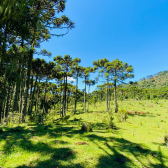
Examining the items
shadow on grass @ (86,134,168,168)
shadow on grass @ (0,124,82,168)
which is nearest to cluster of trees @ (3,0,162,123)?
shadow on grass @ (0,124,82,168)

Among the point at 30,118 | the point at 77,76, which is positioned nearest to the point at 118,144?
the point at 30,118

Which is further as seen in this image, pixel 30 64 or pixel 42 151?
pixel 30 64

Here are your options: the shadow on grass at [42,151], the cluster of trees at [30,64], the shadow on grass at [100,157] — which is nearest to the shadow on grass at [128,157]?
the shadow on grass at [100,157]

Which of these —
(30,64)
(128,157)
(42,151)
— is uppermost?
(30,64)

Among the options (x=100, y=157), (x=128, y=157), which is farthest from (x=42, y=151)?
(x=128, y=157)

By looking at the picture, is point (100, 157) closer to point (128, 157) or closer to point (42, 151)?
point (128, 157)

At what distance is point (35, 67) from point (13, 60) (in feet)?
29.9

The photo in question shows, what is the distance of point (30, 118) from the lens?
10.6m

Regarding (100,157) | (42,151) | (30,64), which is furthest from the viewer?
(30,64)

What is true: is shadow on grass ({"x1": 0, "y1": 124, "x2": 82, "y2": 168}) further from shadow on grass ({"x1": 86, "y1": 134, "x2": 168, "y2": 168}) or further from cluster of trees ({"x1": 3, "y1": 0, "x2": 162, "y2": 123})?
cluster of trees ({"x1": 3, "y1": 0, "x2": 162, "y2": 123})

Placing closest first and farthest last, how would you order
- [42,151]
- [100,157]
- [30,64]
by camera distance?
[100,157] → [42,151] → [30,64]

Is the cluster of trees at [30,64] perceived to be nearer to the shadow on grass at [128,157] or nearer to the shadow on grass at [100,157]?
the shadow on grass at [100,157]

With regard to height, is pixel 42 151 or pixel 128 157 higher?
pixel 42 151

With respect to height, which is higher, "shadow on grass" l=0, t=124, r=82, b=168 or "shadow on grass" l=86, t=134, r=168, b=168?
"shadow on grass" l=0, t=124, r=82, b=168
